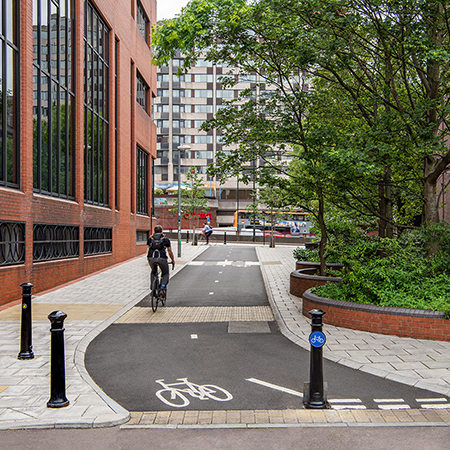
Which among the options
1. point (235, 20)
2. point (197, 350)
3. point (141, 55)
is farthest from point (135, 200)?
point (197, 350)

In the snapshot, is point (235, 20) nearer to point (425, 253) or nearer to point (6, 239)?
point (425, 253)

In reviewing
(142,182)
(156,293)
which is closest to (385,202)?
(156,293)

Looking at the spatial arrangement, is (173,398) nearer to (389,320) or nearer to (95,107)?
(389,320)

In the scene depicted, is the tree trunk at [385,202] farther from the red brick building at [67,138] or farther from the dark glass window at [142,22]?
the dark glass window at [142,22]

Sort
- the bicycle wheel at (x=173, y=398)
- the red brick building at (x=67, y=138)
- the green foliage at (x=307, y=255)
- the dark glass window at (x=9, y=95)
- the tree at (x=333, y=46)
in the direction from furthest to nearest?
the green foliage at (x=307, y=255) → the red brick building at (x=67, y=138) → the dark glass window at (x=9, y=95) → the tree at (x=333, y=46) → the bicycle wheel at (x=173, y=398)

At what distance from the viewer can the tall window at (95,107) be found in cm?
1981

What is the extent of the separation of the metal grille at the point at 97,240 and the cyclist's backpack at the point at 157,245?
8875 millimetres

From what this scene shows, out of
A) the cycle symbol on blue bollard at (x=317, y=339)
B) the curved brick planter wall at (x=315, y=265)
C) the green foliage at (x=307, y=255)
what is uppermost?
the green foliage at (x=307, y=255)

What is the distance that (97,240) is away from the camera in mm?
20859

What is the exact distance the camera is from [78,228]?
18.1m

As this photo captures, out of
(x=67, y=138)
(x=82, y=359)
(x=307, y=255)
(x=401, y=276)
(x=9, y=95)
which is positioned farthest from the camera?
(x=307, y=255)

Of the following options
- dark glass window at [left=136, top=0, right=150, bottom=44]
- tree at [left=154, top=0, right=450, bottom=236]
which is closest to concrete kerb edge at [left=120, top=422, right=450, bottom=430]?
tree at [left=154, top=0, right=450, bottom=236]

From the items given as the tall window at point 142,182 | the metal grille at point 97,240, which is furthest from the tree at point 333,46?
the tall window at point 142,182

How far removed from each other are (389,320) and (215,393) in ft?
13.6
